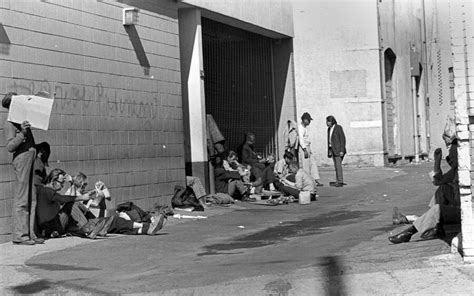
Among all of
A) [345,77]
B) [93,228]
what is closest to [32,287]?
[93,228]

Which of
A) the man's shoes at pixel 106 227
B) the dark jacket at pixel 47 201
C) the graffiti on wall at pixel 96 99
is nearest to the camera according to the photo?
the dark jacket at pixel 47 201

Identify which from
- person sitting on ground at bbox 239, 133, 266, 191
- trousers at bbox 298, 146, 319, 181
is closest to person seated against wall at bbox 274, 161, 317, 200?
person sitting on ground at bbox 239, 133, 266, 191

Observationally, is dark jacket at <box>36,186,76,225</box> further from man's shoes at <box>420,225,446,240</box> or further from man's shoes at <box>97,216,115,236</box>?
man's shoes at <box>420,225,446,240</box>

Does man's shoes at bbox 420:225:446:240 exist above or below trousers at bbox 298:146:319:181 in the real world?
below

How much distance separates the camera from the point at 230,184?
58.1ft

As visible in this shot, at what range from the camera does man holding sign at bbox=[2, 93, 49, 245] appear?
11031 millimetres

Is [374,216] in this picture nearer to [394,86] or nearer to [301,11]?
[301,11]

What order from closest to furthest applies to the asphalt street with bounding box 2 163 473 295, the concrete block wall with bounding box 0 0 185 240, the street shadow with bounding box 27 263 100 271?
the asphalt street with bounding box 2 163 473 295, the street shadow with bounding box 27 263 100 271, the concrete block wall with bounding box 0 0 185 240

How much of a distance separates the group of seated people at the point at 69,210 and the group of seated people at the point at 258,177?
215 inches

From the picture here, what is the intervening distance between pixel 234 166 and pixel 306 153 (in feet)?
10.1

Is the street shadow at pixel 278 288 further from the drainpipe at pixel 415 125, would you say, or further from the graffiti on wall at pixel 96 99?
the drainpipe at pixel 415 125

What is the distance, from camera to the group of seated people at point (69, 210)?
37.5ft

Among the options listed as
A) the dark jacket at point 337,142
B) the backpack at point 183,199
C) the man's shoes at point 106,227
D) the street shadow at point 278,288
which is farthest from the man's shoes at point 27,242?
the dark jacket at point 337,142

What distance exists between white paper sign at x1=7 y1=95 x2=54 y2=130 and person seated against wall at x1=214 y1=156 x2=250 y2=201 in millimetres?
7010
